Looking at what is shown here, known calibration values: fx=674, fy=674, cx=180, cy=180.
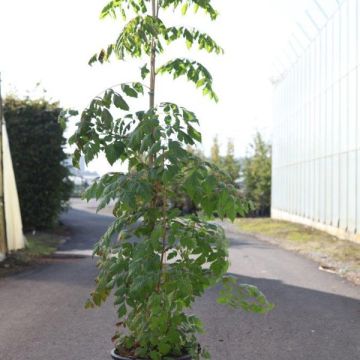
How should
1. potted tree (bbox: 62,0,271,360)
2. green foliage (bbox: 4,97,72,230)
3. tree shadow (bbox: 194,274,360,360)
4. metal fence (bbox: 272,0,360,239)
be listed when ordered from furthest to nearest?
1. green foliage (bbox: 4,97,72,230)
2. metal fence (bbox: 272,0,360,239)
3. tree shadow (bbox: 194,274,360,360)
4. potted tree (bbox: 62,0,271,360)

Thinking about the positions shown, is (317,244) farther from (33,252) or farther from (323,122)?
(33,252)

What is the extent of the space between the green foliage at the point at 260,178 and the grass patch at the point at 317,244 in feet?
40.4

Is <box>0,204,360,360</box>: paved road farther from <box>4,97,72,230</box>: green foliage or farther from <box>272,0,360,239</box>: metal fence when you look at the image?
<box>4,97,72,230</box>: green foliage

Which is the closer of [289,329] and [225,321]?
[289,329]

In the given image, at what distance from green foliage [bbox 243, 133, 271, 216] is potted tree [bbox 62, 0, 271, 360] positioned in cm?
4116

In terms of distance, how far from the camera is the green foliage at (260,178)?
154 ft

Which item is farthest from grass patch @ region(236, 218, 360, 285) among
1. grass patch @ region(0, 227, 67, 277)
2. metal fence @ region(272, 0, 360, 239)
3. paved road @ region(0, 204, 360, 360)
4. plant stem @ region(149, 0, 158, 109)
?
plant stem @ region(149, 0, 158, 109)

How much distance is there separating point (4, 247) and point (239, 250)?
7324mm

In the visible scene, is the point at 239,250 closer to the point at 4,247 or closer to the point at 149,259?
the point at 4,247

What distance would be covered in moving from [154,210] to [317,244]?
17.3 m

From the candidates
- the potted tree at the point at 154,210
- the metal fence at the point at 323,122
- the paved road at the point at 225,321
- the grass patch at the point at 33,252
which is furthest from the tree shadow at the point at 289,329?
the metal fence at the point at 323,122

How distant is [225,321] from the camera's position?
8500 millimetres

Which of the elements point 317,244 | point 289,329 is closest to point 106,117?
point 289,329

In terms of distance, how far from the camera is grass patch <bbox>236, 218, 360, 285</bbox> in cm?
1521
